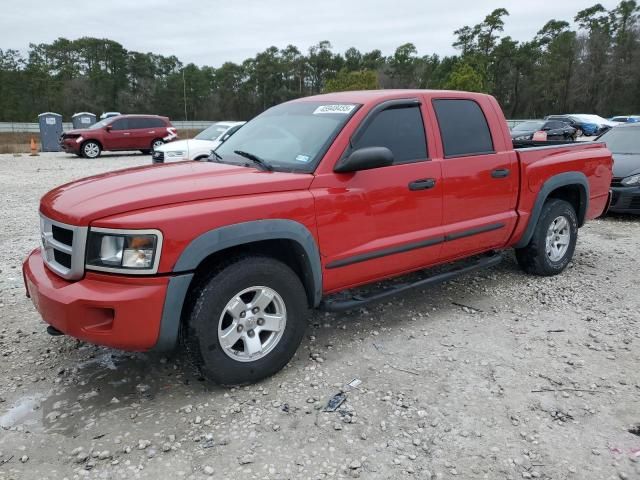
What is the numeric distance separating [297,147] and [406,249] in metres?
1.11

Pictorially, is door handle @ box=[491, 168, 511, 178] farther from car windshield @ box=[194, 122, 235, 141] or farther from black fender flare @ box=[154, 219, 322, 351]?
car windshield @ box=[194, 122, 235, 141]

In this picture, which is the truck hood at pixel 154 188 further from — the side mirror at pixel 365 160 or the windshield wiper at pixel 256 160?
the side mirror at pixel 365 160

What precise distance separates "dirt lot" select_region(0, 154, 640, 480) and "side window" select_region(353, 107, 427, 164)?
1380 millimetres

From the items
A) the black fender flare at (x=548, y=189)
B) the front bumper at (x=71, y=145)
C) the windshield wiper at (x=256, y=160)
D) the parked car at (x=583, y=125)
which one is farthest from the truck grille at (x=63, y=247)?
the parked car at (x=583, y=125)

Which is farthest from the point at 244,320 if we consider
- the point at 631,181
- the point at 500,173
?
the point at 631,181

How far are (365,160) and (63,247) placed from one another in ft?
6.21

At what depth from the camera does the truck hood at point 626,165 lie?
775 centimetres

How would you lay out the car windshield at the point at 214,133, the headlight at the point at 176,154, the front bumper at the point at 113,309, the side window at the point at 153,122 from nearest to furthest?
the front bumper at the point at 113,309, the headlight at the point at 176,154, the car windshield at the point at 214,133, the side window at the point at 153,122

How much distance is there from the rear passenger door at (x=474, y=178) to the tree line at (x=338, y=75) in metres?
43.3

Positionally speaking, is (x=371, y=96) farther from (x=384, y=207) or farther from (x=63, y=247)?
(x=63, y=247)

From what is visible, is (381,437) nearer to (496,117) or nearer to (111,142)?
(496,117)

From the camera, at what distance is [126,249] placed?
264 centimetres

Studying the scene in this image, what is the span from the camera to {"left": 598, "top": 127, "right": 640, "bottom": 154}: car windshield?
8.62m

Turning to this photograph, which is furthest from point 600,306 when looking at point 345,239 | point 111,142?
point 111,142
